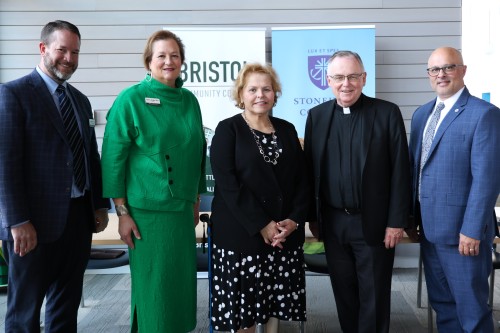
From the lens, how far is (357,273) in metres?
2.64

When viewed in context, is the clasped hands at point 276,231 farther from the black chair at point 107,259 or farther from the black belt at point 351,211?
the black chair at point 107,259

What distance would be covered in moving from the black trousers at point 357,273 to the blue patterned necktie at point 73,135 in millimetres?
1298

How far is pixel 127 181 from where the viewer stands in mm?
2512

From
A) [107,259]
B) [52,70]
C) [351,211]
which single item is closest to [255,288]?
[351,211]

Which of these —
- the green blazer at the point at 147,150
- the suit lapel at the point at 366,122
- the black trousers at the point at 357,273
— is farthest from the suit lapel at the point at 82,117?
the suit lapel at the point at 366,122

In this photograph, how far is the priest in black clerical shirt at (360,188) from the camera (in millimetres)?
2516

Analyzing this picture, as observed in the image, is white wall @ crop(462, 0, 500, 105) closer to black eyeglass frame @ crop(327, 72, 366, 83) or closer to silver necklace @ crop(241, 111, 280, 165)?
black eyeglass frame @ crop(327, 72, 366, 83)

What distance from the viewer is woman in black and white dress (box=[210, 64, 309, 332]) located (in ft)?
8.20

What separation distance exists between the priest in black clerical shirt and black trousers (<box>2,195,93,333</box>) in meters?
1.27

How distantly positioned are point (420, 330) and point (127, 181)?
2.44 meters

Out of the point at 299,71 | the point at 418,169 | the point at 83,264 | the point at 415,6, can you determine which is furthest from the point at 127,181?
the point at 415,6

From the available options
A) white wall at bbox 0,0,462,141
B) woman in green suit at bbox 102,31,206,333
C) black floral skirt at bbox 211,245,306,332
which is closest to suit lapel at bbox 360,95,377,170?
black floral skirt at bbox 211,245,306,332

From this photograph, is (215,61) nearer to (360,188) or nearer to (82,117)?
(82,117)

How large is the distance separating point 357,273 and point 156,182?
1.17 m
